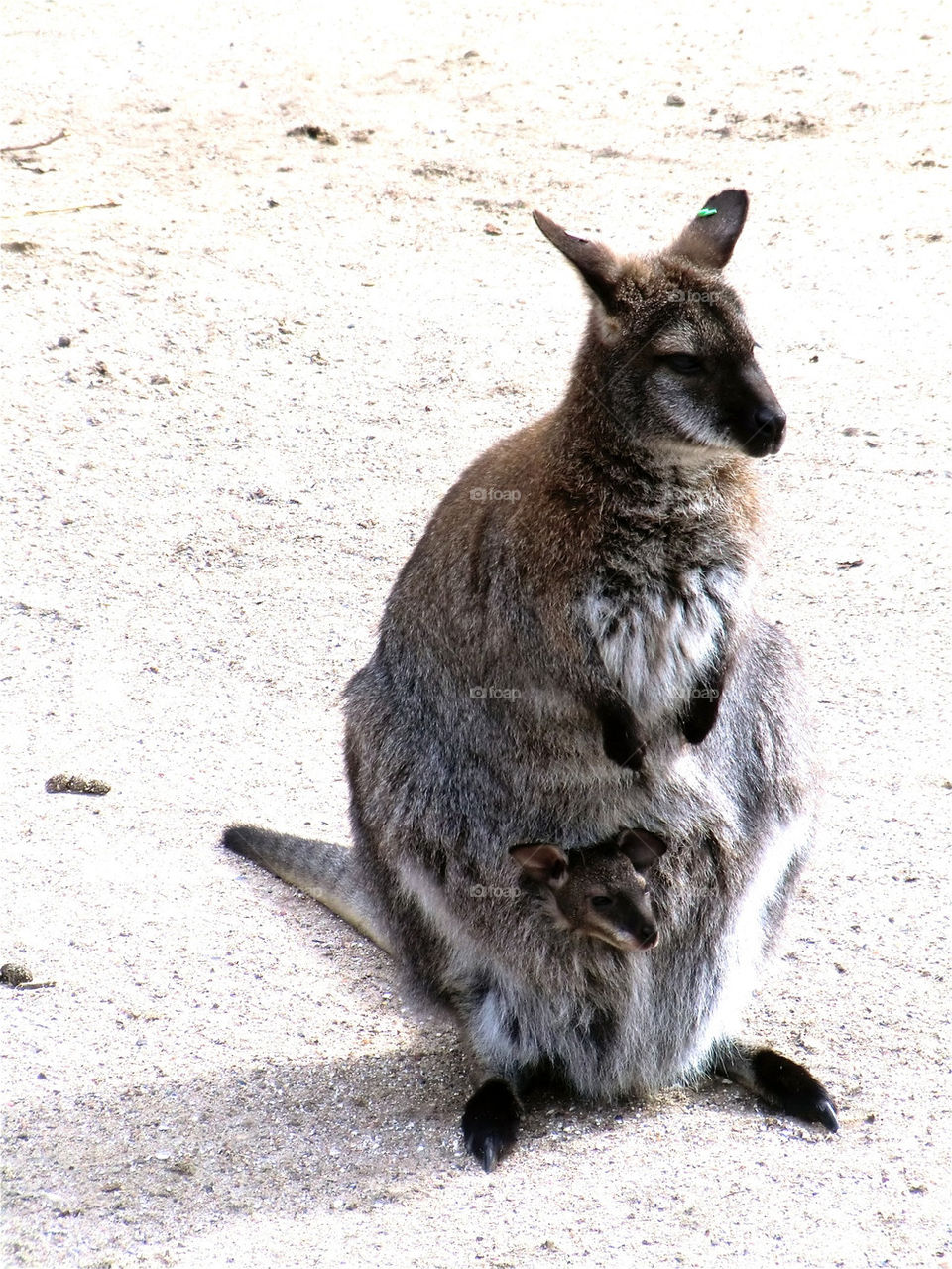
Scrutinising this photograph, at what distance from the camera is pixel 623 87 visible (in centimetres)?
1030

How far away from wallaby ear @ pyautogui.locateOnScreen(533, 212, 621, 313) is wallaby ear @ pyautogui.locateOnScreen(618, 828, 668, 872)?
1265 millimetres

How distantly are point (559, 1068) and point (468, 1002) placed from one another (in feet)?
0.96

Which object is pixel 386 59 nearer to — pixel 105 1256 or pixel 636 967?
pixel 636 967

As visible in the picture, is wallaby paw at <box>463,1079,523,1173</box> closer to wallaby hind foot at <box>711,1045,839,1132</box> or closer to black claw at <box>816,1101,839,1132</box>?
wallaby hind foot at <box>711,1045,839,1132</box>

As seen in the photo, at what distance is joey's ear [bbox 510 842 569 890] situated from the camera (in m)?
3.65

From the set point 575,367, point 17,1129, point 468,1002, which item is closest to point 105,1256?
point 17,1129

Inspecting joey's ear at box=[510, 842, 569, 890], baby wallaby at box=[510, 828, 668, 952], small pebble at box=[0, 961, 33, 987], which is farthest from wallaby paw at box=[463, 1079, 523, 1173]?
small pebble at box=[0, 961, 33, 987]

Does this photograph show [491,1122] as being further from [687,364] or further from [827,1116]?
A: [687,364]

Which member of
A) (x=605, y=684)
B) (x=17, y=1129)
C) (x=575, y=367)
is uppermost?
(x=575, y=367)

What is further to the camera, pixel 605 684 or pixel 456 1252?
pixel 605 684

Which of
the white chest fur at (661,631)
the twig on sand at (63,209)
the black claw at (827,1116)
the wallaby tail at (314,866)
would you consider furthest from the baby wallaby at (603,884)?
the twig on sand at (63,209)

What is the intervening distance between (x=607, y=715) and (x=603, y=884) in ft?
1.31

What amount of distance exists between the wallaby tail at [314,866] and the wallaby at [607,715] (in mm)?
378

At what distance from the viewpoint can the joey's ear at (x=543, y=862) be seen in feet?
12.0
